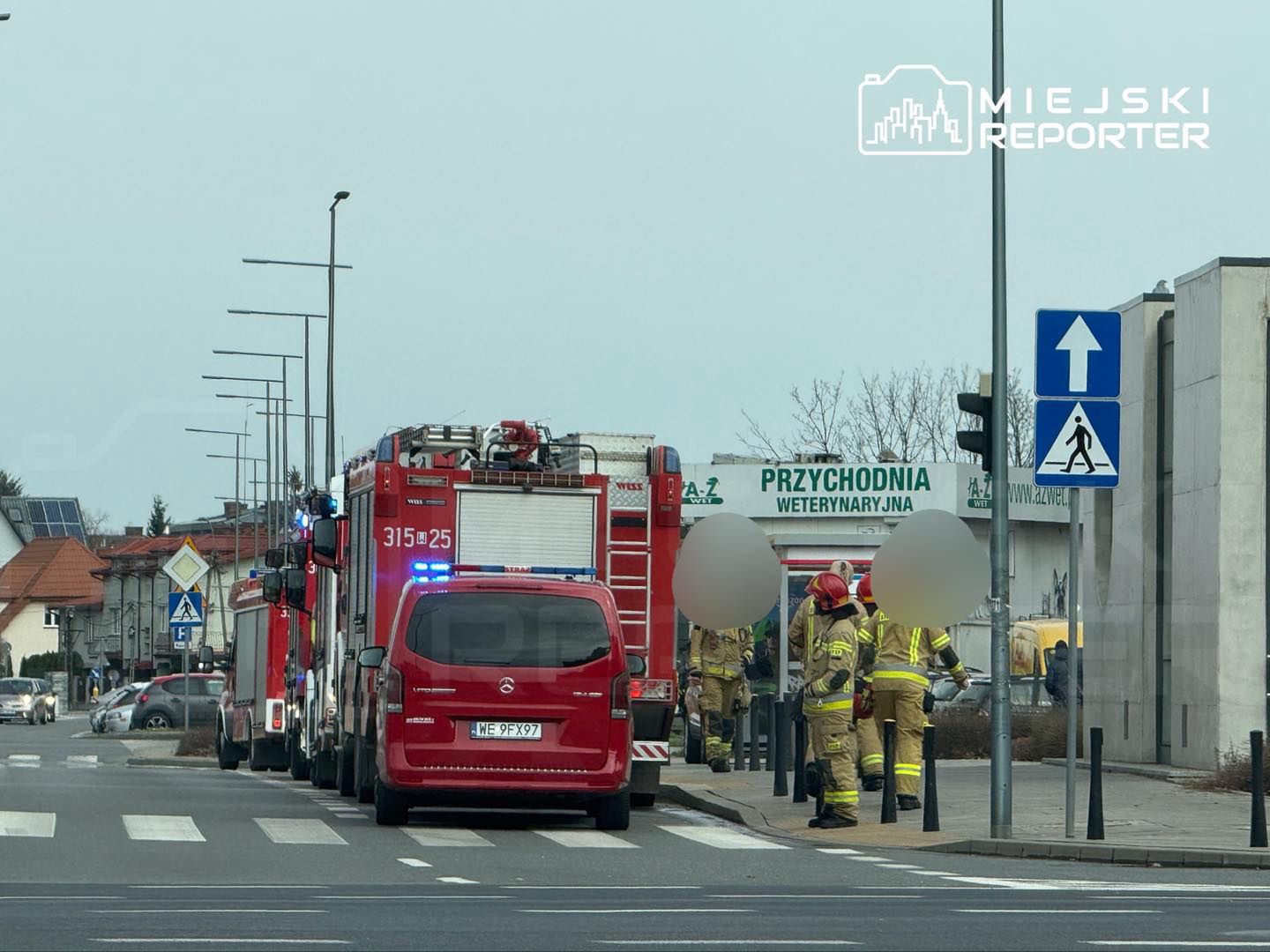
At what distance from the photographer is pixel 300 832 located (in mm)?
18109

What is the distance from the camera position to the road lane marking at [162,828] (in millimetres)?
17375

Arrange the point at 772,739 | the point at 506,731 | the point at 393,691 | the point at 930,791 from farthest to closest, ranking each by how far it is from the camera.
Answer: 1. the point at 772,739
2. the point at 393,691
3. the point at 506,731
4. the point at 930,791

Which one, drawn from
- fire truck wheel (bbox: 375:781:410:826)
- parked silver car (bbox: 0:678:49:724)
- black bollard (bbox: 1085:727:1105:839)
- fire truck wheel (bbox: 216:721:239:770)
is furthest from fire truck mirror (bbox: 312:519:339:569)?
parked silver car (bbox: 0:678:49:724)

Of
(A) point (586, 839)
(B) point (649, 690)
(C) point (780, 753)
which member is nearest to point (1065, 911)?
(A) point (586, 839)

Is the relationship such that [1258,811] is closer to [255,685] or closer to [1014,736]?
[1014,736]

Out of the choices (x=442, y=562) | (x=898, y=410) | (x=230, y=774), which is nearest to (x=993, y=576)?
(x=442, y=562)

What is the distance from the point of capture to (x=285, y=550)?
1114 inches

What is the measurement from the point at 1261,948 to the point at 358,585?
13024 mm

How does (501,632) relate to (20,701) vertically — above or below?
above

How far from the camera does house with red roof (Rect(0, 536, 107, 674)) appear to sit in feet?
488

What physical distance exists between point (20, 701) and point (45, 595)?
80256 millimetres

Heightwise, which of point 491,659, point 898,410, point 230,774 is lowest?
point 230,774

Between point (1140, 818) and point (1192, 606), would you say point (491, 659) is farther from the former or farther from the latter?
point (1192, 606)

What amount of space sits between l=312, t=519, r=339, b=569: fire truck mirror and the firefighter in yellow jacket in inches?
195
